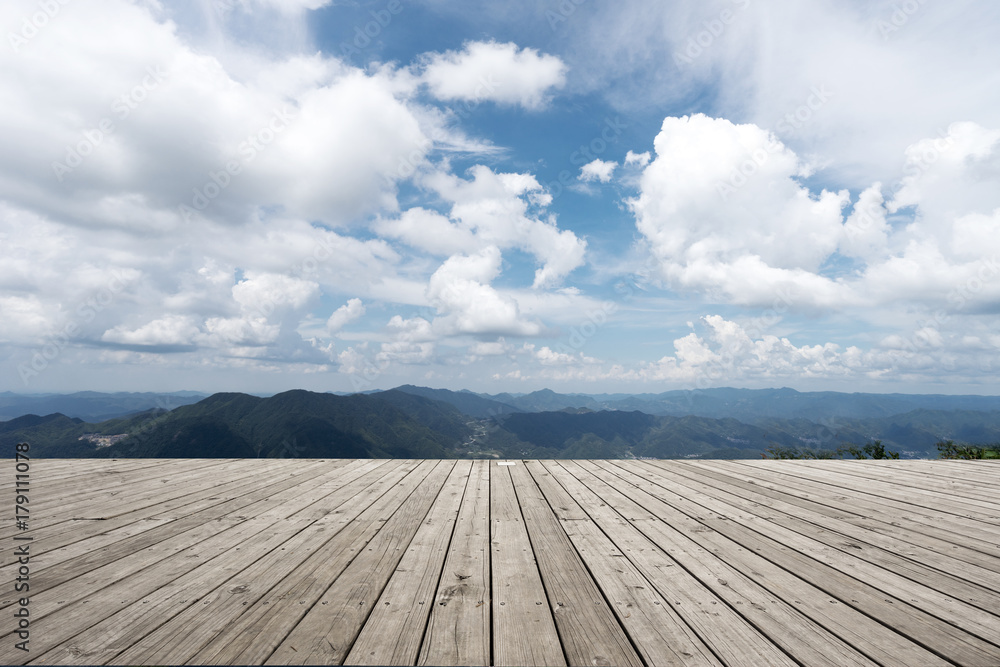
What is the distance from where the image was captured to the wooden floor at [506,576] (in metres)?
1.62

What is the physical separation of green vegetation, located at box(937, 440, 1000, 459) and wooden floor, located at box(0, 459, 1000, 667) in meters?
8.23

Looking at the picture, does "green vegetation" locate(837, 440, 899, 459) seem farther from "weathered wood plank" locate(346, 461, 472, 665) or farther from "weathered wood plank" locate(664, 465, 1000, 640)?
"weathered wood plank" locate(346, 461, 472, 665)

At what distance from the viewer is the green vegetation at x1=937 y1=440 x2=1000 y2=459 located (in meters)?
9.99

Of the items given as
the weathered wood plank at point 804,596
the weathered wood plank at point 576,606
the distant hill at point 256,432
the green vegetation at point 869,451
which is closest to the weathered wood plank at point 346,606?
the weathered wood plank at point 576,606

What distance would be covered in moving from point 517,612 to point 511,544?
0.94 m

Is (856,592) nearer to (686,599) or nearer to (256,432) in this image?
(686,599)

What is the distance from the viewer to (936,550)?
2.77m

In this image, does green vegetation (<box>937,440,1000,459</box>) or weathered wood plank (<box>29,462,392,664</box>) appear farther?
green vegetation (<box>937,440,1000,459</box>)

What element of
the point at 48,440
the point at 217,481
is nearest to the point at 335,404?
the point at 48,440

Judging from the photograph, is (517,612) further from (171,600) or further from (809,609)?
(171,600)

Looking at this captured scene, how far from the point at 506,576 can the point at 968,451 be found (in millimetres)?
14285

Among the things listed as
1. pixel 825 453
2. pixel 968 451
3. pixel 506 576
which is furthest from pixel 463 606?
pixel 968 451

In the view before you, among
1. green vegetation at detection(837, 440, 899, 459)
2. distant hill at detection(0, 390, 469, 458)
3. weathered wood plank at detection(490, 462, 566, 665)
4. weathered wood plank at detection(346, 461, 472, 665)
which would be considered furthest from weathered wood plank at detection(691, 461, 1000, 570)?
distant hill at detection(0, 390, 469, 458)

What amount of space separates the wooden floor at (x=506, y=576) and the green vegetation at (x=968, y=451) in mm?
8229
